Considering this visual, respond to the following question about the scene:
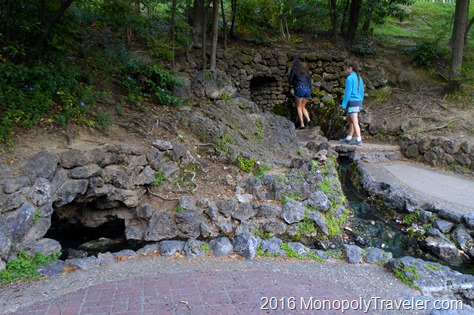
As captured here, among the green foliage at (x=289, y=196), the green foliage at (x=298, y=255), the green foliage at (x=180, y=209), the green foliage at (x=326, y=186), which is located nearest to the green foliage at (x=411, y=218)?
the green foliage at (x=326, y=186)

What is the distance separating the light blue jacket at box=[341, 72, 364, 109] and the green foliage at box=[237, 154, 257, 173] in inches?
159

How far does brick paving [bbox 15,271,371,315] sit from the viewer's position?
351 centimetres

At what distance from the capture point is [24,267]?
4.26m

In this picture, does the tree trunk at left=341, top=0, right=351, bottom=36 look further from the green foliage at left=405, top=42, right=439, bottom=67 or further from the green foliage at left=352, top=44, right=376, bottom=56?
the green foliage at left=405, top=42, right=439, bottom=67

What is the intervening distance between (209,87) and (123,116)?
2577mm

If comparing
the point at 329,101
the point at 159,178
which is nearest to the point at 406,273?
the point at 159,178

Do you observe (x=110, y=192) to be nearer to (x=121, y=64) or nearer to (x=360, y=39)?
(x=121, y=64)

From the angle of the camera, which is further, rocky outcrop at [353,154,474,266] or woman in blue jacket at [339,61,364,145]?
woman in blue jacket at [339,61,364,145]

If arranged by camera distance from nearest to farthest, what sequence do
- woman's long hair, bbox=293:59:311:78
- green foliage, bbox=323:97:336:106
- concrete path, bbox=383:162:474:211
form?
concrete path, bbox=383:162:474:211
woman's long hair, bbox=293:59:311:78
green foliage, bbox=323:97:336:106

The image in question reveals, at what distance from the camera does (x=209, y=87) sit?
881 cm

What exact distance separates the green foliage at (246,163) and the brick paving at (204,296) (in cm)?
319

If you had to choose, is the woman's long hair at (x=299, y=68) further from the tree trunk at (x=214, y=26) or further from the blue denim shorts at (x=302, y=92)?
the tree trunk at (x=214, y=26)

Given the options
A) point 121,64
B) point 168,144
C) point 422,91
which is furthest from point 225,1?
point 168,144

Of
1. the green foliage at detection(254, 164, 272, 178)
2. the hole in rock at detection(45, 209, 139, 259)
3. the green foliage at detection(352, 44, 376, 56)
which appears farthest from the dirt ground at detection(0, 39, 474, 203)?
the hole in rock at detection(45, 209, 139, 259)
